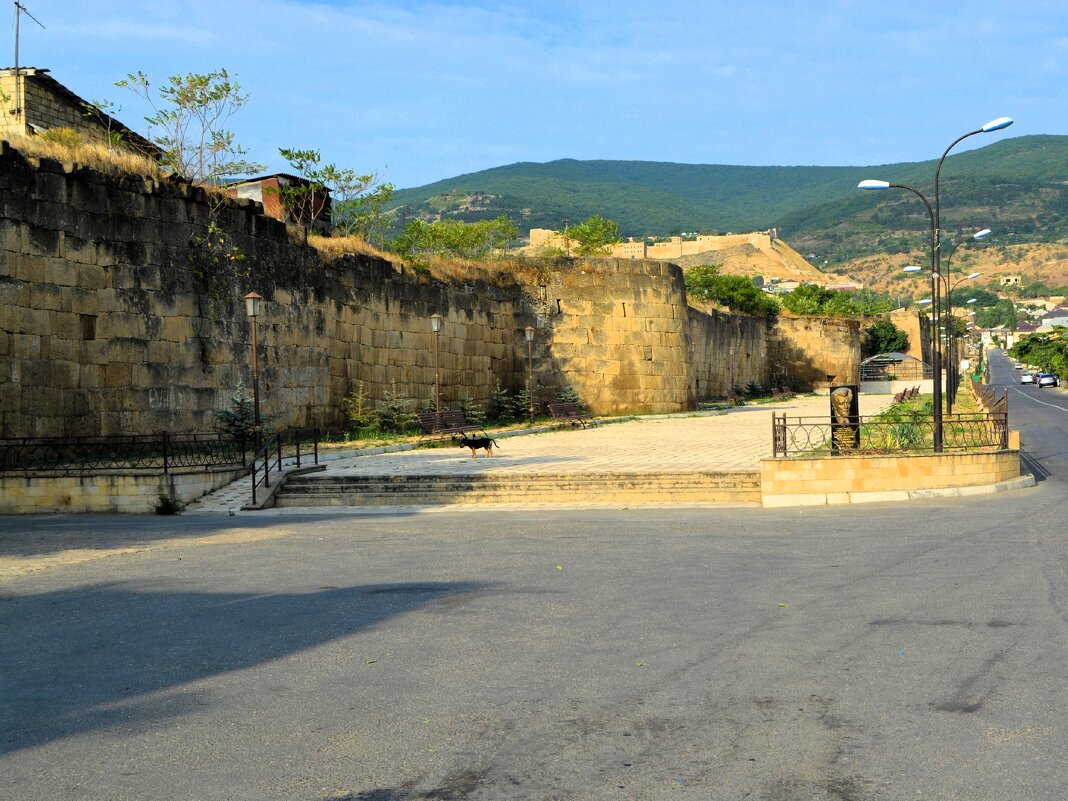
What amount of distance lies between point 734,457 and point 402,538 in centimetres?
986

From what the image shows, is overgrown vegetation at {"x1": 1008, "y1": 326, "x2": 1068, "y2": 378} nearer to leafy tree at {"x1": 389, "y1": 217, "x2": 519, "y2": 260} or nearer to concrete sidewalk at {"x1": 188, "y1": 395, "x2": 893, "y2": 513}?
leafy tree at {"x1": 389, "y1": 217, "x2": 519, "y2": 260}

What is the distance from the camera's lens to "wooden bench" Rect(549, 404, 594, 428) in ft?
110

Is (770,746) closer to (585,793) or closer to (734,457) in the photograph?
(585,793)

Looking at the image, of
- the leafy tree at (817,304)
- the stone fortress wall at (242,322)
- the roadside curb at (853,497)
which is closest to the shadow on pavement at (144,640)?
the roadside curb at (853,497)

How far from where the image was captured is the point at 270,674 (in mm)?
6730

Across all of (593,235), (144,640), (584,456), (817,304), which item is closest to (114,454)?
(584,456)

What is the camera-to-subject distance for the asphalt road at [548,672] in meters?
4.92

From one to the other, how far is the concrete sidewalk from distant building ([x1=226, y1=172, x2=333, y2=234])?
1390 cm

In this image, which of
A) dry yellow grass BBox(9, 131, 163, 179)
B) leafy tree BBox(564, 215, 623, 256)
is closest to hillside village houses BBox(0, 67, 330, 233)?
dry yellow grass BBox(9, 131, 163, 179)

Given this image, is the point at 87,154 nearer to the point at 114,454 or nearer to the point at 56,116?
the point at 114,454

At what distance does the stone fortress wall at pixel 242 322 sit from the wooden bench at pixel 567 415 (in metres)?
2.19

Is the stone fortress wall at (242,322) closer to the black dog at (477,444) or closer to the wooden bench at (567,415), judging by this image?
the wooden bench at (567,415)

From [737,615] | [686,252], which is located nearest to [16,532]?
[737,615]

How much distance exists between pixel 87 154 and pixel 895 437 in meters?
16.1
